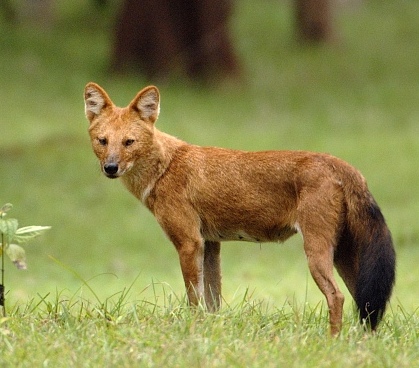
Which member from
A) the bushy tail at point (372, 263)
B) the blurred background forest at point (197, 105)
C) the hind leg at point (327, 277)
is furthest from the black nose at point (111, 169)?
the blurred background forest at point (197, 105)

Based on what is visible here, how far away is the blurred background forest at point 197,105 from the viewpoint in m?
12.1

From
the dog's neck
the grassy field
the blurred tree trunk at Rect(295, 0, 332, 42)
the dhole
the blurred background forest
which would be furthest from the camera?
the blurred tree trunk at Rect(295, 0, 332, 42)

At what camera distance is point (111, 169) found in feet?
20.8

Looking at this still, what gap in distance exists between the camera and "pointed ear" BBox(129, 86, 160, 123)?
21.7ft

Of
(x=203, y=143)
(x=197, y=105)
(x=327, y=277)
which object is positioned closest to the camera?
(x=327, y=277)

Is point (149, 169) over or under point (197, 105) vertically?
over

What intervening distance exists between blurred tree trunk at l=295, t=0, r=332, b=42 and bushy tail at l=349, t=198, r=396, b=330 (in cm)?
1788

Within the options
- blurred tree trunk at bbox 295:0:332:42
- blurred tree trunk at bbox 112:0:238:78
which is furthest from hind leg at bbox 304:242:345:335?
blurred tree trunk at bbox 295:0:332:42

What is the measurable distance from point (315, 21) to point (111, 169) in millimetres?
17750

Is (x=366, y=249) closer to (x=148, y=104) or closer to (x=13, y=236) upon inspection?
(x=148, y=104)

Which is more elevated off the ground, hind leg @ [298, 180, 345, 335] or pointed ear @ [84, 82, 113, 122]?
pointed ear @ [84, 82, 113, 122]

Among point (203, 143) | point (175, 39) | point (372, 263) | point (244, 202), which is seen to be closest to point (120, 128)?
point (244, 202)

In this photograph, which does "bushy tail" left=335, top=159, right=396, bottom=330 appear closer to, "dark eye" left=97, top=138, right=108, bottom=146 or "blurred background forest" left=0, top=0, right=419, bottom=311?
"dark eye" left=97, top=138, right=108, bottom=146

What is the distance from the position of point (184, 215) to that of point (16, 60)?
50.2 feet
